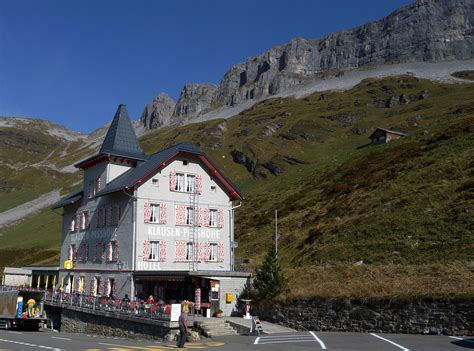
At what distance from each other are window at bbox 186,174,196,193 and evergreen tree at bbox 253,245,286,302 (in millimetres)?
11993

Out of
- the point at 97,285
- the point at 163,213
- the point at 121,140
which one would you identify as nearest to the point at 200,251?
the point at 163,213

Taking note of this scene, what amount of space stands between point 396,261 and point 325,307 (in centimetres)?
769

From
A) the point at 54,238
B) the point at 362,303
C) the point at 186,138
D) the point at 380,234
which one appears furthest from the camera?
the point at 186,138

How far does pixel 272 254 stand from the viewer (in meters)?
33.6

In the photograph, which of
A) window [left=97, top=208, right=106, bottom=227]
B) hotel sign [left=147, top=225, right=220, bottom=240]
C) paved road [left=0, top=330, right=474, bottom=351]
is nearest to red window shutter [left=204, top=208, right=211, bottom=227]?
hotel sign [left=147, top=225, right=220, bottom=240]

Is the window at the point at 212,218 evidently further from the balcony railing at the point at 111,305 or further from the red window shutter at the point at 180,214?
the balcony railing at the point at 111,305

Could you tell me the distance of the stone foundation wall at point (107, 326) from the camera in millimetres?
30062

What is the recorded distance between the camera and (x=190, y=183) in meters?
43.4

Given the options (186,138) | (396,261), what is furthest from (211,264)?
(186,138)

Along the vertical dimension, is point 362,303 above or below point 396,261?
below

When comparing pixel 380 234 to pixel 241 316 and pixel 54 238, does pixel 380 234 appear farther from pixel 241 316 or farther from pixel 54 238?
pixel 54 238

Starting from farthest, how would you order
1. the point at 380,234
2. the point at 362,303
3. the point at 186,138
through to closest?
the point at 186,138
the point at 380,234
the point at 362,303

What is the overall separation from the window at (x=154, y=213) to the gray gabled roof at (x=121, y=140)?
6738 millimetres

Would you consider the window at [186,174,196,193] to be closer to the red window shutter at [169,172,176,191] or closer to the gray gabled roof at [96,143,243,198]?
the red window shutter at [169,172,176,191]
